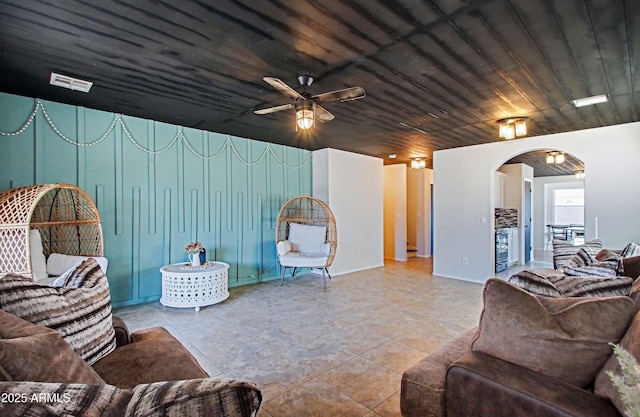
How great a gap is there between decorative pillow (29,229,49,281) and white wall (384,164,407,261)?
6.52m

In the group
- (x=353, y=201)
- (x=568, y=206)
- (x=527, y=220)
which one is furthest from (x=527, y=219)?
(x=353, y=201)

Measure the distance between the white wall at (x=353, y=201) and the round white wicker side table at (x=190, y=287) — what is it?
255cm

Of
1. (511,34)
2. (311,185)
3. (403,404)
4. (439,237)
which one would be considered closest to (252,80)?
(511,34)

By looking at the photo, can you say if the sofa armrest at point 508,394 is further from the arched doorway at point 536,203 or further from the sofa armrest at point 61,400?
the arched doorway at point 536,203

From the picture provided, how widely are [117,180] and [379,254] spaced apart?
16.6 feet

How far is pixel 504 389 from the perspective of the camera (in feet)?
4.11

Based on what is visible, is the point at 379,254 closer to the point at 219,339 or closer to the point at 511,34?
the point at 219,339

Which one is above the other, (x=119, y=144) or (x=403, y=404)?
(x=119, y=144)

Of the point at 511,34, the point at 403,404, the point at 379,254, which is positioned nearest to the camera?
the point at 403,404

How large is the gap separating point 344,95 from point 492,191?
4009mm

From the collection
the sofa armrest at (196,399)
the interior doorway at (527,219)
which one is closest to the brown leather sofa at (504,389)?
the sofa armrest at (196,399)

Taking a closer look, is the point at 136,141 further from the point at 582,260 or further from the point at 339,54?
the point at 582,260

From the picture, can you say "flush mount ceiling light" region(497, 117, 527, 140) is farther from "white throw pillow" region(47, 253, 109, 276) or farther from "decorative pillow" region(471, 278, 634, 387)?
"white throw pillow" region(47, 253, 109, 276)

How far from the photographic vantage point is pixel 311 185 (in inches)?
253
